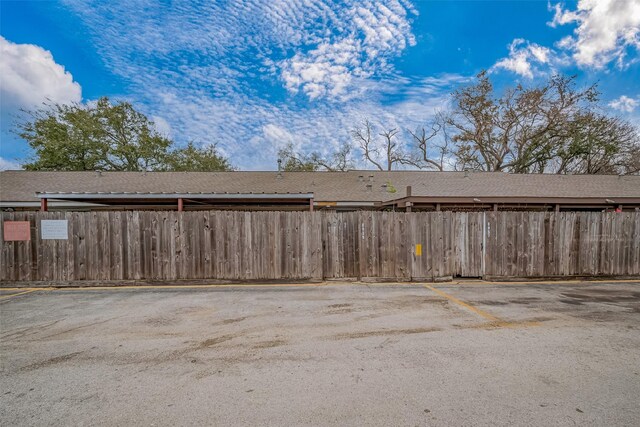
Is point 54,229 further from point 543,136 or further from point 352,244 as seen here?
point 543,136

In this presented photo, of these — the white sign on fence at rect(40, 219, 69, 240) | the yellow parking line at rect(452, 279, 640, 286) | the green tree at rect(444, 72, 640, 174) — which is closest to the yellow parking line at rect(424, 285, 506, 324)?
the yellow parking line at rect(452, 279, 640, 286)

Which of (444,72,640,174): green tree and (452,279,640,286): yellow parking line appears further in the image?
(444,72,640,174): green tree

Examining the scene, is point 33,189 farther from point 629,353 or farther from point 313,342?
point 629,353

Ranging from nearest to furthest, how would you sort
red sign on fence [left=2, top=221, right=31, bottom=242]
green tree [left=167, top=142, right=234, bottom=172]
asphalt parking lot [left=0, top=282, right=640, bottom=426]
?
1. asphalt parking lot [left=0, top=282, right=640, bottom=426]
2. red sign on fence [left=2, top=221, right=31, bottom=242]
3. green tree [left=167, top=142, right=234, bottom=172]

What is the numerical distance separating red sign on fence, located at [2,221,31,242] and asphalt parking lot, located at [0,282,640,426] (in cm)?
202

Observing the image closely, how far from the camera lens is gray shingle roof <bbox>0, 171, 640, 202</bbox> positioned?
504 inches

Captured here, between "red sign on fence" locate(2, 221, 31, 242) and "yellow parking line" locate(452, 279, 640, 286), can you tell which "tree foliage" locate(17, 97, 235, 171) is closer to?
"red sign on fence" locate(2, 221, 31, 242)

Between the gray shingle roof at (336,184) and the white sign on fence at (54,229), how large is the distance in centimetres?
566

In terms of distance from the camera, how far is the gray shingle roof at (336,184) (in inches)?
504

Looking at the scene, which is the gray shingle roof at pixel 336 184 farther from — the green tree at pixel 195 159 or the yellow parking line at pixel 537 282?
the green tree at pixel 195 159

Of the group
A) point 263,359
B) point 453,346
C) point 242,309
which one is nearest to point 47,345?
point 242,309

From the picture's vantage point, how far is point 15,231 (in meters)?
6.77

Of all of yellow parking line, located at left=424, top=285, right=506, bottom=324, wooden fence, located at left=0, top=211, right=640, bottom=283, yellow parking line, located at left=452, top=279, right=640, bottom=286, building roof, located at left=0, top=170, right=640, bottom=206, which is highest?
building roof, located at left=0, top=170, right=640, bottom=206

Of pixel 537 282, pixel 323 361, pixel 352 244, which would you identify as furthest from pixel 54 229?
pixel 537 282
